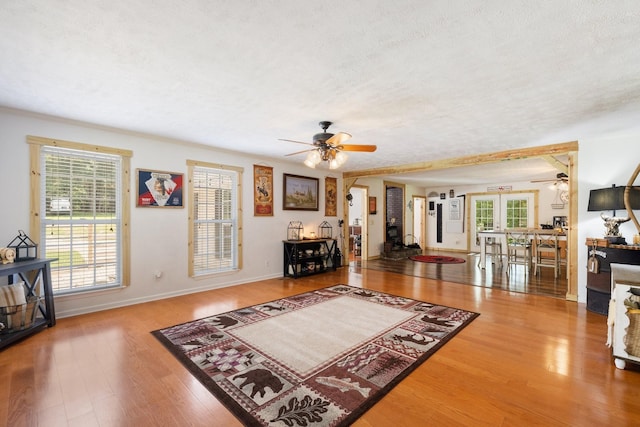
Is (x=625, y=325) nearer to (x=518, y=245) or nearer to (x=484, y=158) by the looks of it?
(x=484, y=158)

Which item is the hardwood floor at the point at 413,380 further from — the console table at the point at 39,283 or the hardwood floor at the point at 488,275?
the hardwood floor at the point at 488,275

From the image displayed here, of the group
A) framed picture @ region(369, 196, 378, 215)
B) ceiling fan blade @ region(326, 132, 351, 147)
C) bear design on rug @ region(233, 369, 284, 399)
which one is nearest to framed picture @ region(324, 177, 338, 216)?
framed picture @ region(369, 196, 378, 215)

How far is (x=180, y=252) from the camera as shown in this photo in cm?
461

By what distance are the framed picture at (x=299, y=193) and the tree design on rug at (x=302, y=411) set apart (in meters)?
4.48

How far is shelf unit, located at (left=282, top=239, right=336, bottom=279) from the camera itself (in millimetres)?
5945

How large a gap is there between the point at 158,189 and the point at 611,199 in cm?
632

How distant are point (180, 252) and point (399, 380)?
3809mm

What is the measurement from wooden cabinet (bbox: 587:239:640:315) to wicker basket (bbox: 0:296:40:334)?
22.1 feet

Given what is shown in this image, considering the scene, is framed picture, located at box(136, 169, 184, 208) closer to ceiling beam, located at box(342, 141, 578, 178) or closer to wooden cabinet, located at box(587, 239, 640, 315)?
ceiling beam, located at box(342, 141, 578, 178)

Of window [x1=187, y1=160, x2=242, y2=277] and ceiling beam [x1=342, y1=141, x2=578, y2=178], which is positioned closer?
ceiling beam [x1=342, y1=141, x2=578, y2=178]

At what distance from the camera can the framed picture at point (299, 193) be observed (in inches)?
243

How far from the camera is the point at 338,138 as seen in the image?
3.26 metres

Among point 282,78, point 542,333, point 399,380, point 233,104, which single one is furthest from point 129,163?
point 542,333

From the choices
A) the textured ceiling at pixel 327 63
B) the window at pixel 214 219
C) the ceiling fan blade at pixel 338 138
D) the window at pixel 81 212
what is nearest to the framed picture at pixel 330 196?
the window at pixel 214 219
